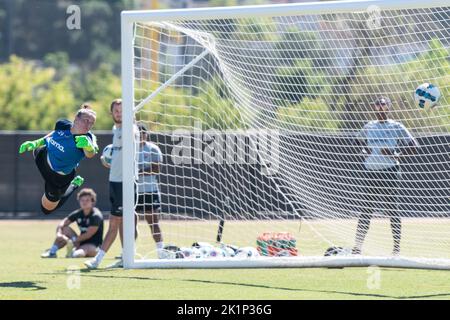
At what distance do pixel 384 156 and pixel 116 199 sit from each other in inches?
135

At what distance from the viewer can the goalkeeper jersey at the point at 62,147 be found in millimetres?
12086

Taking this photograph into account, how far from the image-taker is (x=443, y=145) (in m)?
14.7

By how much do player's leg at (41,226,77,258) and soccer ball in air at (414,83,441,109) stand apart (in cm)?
581

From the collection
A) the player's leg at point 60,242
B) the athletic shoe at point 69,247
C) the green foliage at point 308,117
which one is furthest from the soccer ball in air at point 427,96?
the athletic shoe at point 69,247

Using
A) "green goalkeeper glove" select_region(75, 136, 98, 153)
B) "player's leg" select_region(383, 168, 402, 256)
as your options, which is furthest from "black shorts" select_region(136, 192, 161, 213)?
"player's leg" select_region(383, 168, 402, 256)

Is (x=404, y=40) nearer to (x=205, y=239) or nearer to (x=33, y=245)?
(x=205, y=239)

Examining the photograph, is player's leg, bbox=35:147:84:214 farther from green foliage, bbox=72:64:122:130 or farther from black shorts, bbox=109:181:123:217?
green foliage, bbox=72:64:122:130

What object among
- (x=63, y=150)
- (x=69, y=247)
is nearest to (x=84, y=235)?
(x=69, y=247)

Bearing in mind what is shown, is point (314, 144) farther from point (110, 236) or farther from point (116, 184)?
point (110, 236)

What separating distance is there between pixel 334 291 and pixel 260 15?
3.41 m

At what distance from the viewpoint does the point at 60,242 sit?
15391 millimetres

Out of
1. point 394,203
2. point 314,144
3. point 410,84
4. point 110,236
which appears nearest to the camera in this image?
point 110,236
